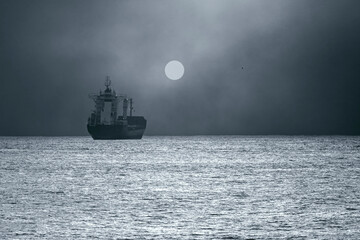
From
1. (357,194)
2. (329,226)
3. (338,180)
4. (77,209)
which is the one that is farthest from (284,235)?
(338,180)

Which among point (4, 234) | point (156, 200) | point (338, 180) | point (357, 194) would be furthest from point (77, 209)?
point (338, 180)

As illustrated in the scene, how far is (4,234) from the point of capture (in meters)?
33.5

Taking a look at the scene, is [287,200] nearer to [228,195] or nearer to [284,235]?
[228,195]

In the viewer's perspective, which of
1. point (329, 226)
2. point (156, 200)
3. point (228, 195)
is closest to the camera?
point (329, 226)

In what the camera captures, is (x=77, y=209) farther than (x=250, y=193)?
No

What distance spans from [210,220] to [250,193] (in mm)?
18470

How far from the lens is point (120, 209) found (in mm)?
44375

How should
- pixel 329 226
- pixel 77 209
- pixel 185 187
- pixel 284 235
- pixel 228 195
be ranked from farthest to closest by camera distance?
pixel 185 187 < pixel 228 195 < pixel 77 209 < pixel 329 226 < pixel 284 235

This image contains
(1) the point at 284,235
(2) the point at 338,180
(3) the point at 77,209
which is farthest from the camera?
(2) the point at 338,180

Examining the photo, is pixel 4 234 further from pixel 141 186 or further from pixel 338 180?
pixel 338 180

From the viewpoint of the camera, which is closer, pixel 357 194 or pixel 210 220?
pixel 210 220

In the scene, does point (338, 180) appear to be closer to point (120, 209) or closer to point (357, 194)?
point (357, 194)

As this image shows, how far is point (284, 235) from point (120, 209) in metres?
14.3

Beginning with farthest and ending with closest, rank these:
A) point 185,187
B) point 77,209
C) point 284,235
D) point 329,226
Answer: point 185,187 < point 77,209 < point 329,226 < point 284,235
